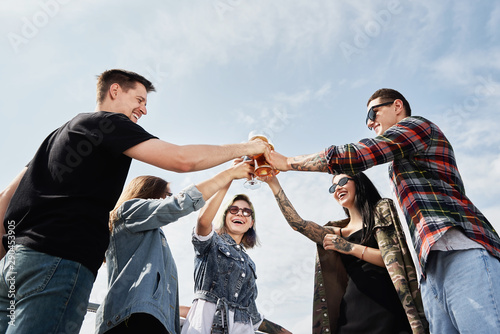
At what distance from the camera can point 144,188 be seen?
3.69 metres

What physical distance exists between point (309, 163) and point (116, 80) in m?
1.81

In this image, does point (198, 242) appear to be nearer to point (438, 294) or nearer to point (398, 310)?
point (398, 310)

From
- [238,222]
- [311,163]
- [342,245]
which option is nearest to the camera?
[311,163]

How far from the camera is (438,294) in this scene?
2828mm

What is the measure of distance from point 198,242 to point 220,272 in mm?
390

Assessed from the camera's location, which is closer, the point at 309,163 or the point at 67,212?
the point at 67,212

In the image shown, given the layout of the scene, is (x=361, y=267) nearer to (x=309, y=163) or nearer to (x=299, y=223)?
(x=299, y=223)

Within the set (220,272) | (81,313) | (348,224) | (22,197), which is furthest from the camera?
(348,224)

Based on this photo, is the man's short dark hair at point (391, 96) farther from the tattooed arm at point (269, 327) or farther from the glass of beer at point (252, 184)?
the tattooed arm at point (269, 327)

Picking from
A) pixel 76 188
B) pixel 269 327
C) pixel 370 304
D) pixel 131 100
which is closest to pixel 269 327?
pixel 269 327

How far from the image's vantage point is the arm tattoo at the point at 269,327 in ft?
15.1

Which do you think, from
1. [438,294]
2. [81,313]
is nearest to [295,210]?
[438,294]

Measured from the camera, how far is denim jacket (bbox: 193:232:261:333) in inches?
157

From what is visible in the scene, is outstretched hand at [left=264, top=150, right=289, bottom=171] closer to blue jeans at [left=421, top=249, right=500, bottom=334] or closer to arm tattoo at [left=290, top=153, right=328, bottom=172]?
arm tattoo at [left=290, top=153, right=328, bottom=172]
